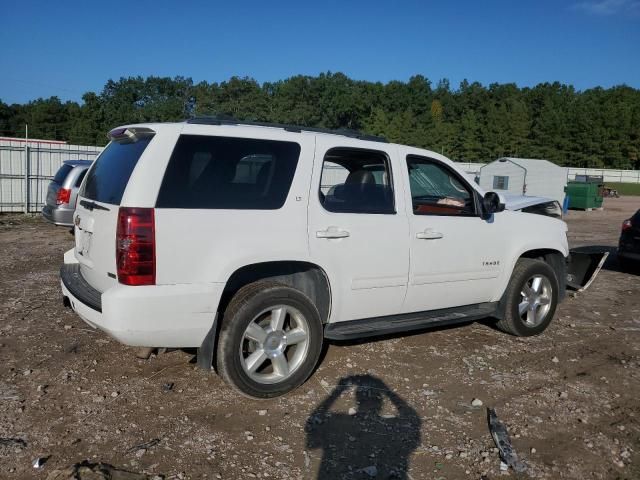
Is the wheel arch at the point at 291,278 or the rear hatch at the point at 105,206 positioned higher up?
the rear hatch at the point at 105,206

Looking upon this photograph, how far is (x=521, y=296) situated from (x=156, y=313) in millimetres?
3734

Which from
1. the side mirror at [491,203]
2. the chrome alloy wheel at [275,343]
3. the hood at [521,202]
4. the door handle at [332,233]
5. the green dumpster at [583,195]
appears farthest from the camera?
the green dumpster at [583,195]

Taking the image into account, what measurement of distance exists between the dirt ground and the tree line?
72.9 meters

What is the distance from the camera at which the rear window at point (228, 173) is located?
3.64m

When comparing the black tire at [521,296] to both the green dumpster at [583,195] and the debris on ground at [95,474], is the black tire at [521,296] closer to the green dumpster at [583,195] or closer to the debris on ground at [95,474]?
the debris on ground at [95,474]

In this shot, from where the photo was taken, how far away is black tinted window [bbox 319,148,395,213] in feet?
14.4

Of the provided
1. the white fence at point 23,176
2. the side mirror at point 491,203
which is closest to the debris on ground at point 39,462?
the side mirror at point 491,203

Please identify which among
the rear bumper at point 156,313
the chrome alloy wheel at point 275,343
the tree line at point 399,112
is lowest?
the chrome alloy wheel at point 275,343

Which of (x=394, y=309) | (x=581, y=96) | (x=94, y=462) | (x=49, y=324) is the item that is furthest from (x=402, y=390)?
(x=581, y=96)

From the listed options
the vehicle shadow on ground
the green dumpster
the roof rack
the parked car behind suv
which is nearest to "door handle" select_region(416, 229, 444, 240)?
the roof rack

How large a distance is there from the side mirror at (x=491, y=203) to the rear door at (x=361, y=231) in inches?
37.9

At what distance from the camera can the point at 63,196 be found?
37.4 ft

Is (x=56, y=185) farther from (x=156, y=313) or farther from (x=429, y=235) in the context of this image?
(x=429, y=235)

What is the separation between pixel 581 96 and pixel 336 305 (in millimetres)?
116568
